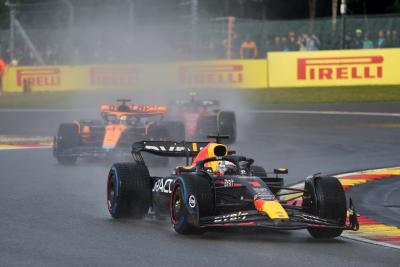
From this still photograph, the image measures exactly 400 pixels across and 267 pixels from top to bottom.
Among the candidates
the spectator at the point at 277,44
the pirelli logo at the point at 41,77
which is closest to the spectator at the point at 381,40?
the spectator at the point at 277,44

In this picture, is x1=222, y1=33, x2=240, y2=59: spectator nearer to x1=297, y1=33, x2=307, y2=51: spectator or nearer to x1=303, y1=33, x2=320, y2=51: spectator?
x1=297, y1=33, x2=307, y2=51: spectator

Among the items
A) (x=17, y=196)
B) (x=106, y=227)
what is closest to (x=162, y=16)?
(x=17, y=196)

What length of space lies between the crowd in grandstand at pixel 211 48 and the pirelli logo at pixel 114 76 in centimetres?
291

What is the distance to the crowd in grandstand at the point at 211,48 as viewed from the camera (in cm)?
3550

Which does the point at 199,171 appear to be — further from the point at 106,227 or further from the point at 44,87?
the point at 44,87

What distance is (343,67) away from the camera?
33625 mm

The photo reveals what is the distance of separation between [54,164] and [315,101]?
15.1 metres

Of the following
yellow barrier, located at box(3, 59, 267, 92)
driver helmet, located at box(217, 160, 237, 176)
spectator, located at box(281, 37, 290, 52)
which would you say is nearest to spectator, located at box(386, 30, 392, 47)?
spectator, located at box(281, 37, 290, 52)

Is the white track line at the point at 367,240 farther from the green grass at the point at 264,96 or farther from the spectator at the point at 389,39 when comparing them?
the spectator at the point at 389,39

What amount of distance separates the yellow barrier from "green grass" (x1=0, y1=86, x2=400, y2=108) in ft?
1.91

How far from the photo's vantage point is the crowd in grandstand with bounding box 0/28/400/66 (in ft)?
116

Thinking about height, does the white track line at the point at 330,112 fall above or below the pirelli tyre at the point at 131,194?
below

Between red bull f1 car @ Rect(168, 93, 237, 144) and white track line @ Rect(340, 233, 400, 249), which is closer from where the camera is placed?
white track line @ Rect(340, 233, 400, 249)

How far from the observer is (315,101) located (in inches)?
1276
